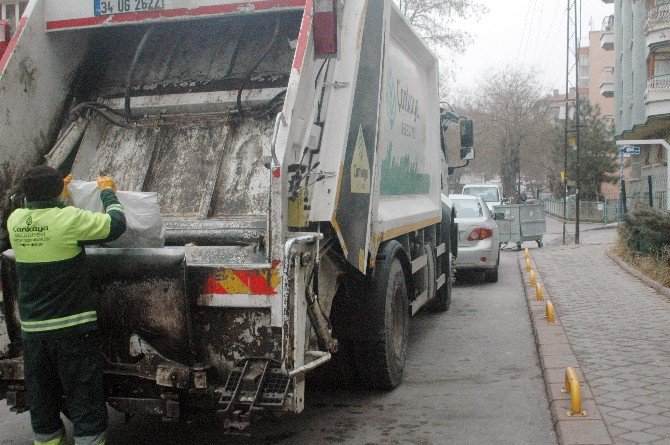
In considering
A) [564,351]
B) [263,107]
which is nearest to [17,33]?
[263,107]

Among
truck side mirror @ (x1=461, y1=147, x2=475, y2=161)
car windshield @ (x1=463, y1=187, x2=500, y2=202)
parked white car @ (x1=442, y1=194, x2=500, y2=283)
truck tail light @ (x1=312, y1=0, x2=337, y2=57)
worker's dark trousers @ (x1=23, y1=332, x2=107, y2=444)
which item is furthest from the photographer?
car windshield @ (x1=463, y1=187, x2=500, y2=202)

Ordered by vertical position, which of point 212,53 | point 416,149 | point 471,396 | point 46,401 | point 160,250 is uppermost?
point 212,53

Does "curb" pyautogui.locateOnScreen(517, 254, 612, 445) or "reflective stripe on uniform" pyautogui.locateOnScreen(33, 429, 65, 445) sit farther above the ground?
"reflective stripe on uniform" pyautogui.locateOnScreen(33, 429, 65, 445)

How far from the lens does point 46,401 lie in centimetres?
402

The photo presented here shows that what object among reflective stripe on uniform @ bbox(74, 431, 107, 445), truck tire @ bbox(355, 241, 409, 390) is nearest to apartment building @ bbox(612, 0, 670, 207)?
truck tire @ bbox(355, 241, 409, 390)

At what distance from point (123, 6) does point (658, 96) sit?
27.4 m

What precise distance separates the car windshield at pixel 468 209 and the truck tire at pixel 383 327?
683 cm

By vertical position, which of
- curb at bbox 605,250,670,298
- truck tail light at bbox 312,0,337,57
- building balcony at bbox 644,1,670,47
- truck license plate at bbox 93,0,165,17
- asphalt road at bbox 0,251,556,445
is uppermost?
building balcony at bbox 644,1,670,47

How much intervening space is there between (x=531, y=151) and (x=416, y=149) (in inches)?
1942

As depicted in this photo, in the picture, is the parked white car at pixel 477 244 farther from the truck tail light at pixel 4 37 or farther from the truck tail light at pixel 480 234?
the truck tail light at pixel 4 37

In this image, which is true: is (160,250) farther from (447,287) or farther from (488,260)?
(488,260)

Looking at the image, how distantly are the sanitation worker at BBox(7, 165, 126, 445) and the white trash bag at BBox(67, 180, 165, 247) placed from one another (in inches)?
4.5

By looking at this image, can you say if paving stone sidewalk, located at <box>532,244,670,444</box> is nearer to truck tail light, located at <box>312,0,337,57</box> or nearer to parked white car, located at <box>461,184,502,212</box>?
truck tail light, located at <box>312,0,337,57</box>

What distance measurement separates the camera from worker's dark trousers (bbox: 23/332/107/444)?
3.90m
